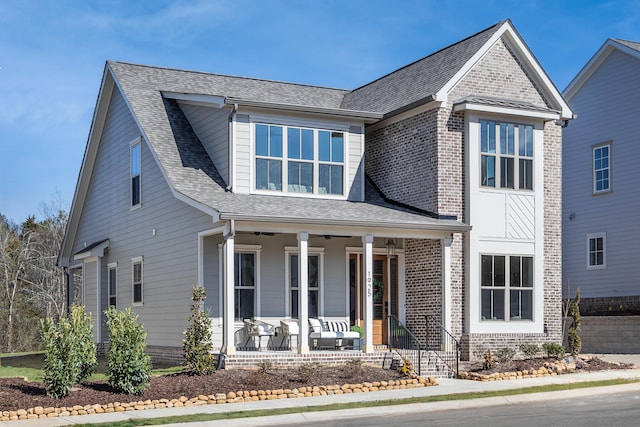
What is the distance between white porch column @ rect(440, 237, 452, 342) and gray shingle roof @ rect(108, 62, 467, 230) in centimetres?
61

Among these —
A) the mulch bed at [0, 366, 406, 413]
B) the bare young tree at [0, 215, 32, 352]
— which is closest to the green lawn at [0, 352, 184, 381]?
the mulch bed at [0, 366, 406, 413]

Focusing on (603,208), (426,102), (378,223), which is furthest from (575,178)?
(378,223)

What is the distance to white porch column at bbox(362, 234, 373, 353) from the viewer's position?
2047 centimetres

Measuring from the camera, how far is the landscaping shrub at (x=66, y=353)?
1582 cm

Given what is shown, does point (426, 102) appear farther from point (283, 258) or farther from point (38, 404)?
point (38, 404)

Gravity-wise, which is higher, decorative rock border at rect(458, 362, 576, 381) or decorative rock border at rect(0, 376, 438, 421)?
decorative rock border at rect(0, 376, 438, 421)

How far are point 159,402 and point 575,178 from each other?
69.0 feet

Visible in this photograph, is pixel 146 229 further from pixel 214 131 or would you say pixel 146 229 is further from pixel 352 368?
pixel 352 368

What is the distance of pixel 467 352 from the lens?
21.9m

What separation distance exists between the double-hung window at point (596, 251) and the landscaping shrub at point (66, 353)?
1983cm

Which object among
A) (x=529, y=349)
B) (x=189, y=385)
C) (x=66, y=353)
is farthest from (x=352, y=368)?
(x=66, y=353)

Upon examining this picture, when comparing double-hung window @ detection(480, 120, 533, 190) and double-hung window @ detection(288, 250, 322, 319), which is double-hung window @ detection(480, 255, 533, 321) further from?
double-hung window @ detection(288, 250, 322, 319)

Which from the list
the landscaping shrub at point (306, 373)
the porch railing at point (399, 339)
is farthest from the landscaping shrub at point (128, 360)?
the porch railing at point (399, 339)

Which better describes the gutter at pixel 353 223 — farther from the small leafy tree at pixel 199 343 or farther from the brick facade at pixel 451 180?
the small leafy tree at pixel 199 343
